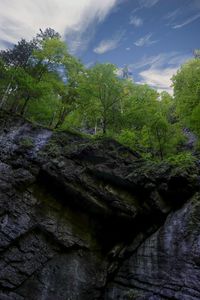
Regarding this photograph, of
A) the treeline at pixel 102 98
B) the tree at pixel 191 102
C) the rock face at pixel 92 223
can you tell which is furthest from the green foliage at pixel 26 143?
the tree at pixel 191 102

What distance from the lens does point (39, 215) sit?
50.5 ft

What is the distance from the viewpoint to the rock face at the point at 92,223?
43.3ft

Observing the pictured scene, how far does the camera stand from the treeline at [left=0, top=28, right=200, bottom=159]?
72.9ft

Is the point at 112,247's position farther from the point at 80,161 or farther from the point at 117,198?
the point at 80,161

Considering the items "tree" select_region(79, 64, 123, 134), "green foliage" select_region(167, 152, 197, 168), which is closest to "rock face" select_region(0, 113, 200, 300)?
"green foliage" select_region(167, 152, 197, 168)

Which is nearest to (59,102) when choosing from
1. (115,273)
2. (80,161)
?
(80,161)

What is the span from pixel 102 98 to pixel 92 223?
37.7ft

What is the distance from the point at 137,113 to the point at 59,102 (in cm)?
766

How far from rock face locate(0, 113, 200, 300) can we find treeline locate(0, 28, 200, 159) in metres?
5.94

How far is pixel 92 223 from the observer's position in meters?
16.3

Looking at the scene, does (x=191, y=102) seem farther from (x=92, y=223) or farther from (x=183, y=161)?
(x=92, y=223)

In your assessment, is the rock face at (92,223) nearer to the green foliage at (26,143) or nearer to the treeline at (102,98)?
the green foliage at (26,143)

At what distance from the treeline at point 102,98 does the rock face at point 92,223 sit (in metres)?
5.94

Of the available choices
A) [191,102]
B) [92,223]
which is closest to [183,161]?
[92,223]
